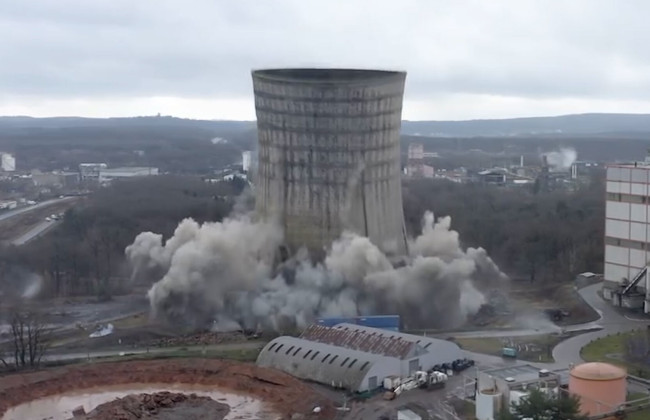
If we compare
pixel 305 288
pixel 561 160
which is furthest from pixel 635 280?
pixel 561 160

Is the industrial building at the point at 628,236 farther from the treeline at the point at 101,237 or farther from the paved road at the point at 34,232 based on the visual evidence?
the paved road at the point at 34,232

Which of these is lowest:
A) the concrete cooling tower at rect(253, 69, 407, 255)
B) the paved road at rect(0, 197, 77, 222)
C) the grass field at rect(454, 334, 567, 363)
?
the paved road at rect(0, 197, 77, 222)

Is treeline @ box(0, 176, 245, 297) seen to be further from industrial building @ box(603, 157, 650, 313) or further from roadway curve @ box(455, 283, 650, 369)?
industrial building @ box(603, 157, 650, 313)

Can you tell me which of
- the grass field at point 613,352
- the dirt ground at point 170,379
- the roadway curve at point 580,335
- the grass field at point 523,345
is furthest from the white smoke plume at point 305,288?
the grass field at point 613,352

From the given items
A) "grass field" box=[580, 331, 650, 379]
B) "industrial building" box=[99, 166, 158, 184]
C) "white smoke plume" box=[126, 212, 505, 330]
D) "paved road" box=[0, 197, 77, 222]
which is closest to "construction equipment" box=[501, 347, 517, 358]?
"grass field" box=[580, 331, 650, 379]

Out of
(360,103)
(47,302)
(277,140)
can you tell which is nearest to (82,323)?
(47,302)
